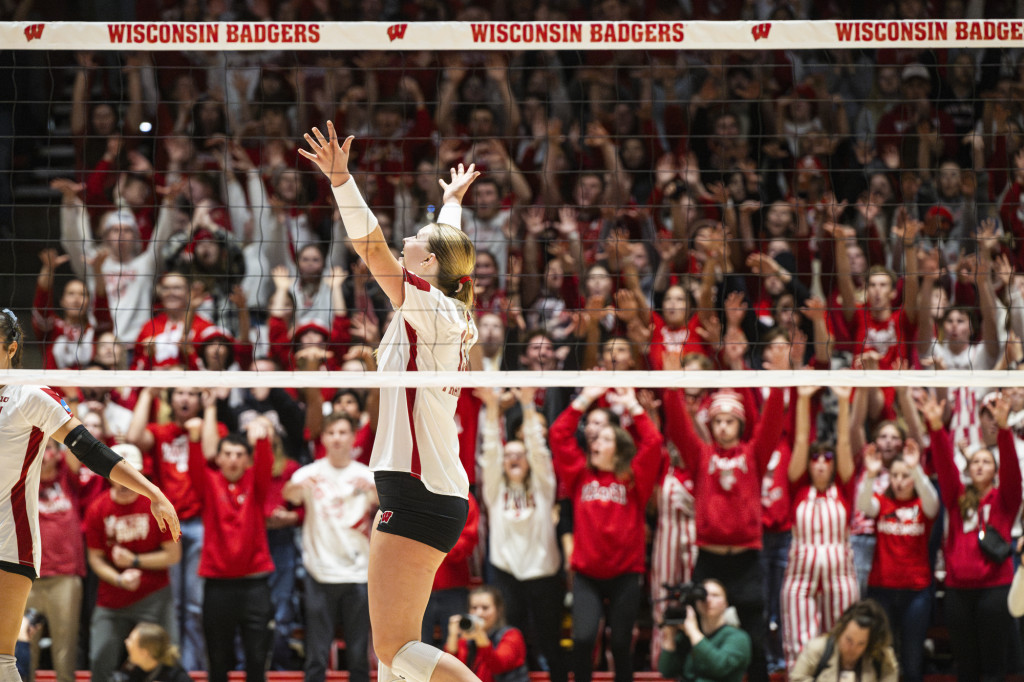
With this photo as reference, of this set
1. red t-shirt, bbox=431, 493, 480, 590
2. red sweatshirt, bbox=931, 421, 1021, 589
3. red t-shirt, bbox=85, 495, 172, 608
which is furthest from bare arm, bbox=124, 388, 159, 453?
red sweatshirt, bbox=931, 421, 1021, 589

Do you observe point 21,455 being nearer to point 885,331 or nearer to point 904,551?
point 904,551

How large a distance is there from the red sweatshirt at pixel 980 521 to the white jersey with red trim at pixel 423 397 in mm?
4412

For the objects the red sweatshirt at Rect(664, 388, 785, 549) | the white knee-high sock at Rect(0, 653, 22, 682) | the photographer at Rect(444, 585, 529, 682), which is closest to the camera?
the white knee-high sock at Rect(0, 653, 22, 682)

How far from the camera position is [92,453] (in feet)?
17.1

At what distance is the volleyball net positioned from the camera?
904 cm

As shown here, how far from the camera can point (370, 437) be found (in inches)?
341

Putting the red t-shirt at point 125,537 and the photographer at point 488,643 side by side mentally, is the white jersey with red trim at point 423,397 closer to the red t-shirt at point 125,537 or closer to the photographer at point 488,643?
the photographer at point 488,643

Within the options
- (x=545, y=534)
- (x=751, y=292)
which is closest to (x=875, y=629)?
(x=545, y=534)

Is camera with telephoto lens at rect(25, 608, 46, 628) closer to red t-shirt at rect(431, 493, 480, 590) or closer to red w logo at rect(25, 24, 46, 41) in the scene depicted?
red t-shirt at rect(431, 493, 480, 590)

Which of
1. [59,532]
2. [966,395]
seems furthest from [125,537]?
[966,395]

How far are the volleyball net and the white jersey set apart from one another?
867 mm

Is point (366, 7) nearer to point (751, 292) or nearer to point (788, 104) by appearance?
point (788, 104)

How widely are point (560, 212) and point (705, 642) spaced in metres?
4.12

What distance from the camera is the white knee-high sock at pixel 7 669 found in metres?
5.11
